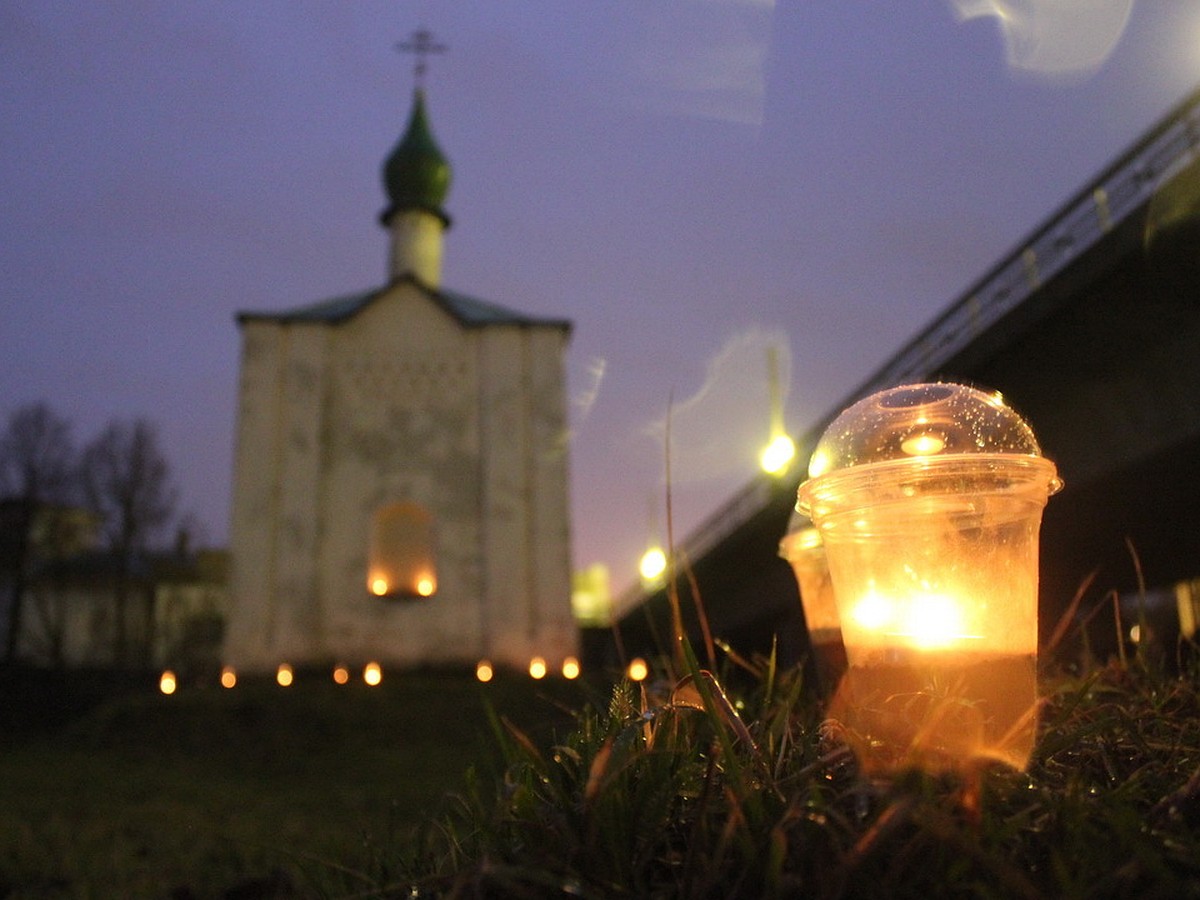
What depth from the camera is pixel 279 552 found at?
23.8 m

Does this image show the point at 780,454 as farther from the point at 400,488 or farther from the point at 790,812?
the point at 400,488

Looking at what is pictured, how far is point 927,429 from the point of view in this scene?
236cm

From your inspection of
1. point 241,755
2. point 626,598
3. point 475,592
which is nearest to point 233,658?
point 475,592

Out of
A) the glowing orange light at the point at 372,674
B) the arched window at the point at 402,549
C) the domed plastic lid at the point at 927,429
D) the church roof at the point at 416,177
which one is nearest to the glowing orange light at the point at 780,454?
the domed plastic lid at the point at 927,429

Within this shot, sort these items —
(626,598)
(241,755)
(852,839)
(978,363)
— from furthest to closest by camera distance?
(626,598) < (241,755) < (978,363) < (852,839)

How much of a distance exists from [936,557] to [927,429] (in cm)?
31

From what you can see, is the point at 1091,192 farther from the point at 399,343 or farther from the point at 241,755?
the point at 399,343

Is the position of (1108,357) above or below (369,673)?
above

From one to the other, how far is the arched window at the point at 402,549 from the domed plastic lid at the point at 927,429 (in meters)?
22.4

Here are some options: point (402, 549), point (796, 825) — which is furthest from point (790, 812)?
point (402, 549)

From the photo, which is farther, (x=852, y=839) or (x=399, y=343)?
(x=399, y=343)

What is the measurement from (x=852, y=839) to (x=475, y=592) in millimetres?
22696

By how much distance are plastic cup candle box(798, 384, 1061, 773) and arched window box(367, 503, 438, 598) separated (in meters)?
22.4

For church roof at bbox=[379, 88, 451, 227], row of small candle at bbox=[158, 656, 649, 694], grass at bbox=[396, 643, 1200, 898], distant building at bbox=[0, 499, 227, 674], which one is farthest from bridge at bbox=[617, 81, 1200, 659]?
distant building at bbox=[0, 499, 227, 674]
